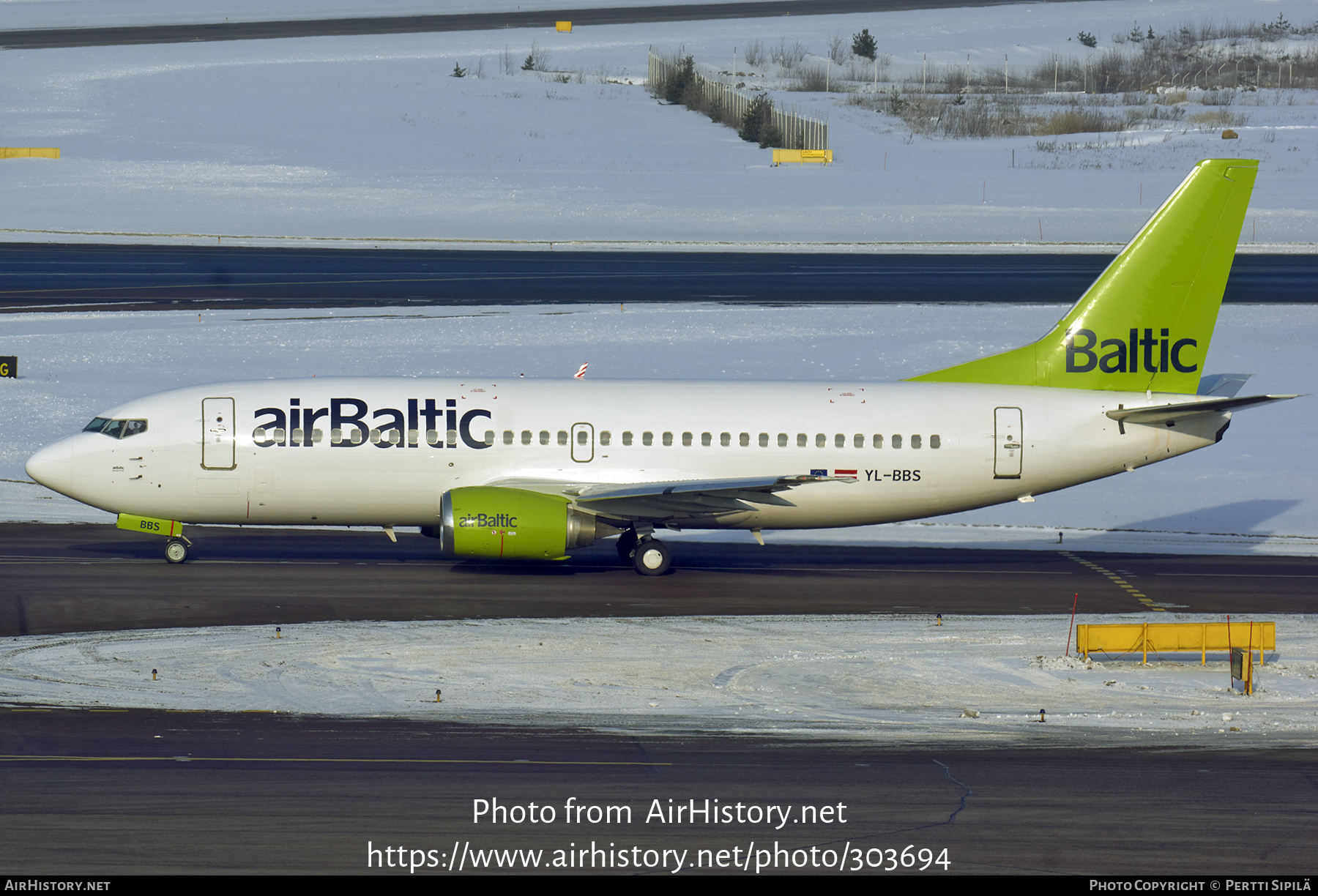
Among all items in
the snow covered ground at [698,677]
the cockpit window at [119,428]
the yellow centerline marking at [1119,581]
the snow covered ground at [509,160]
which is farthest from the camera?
the snow covered ground at [509,160]

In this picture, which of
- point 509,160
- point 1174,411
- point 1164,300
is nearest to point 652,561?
point 1174,411

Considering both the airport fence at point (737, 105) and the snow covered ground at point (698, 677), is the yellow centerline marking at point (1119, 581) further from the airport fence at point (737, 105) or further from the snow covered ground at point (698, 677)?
the airport fence at point (737, 105)

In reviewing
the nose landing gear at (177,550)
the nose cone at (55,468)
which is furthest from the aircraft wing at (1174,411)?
the nose cone at (55,468)

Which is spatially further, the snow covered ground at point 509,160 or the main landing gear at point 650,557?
the snow covered ground at point 509,160

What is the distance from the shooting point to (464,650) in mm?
26688

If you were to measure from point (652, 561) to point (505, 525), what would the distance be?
3.84 metres

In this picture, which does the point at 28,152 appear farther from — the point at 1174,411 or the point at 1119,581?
the point at 1174,411

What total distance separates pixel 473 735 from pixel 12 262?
188ft

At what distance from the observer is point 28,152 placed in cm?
9588

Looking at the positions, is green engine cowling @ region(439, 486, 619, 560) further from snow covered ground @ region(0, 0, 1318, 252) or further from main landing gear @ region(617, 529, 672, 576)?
snow covered ground @ region(0, 0, 1318, 252)

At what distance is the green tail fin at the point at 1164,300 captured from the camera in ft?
113

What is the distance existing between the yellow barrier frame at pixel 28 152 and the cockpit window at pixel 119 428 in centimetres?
6903

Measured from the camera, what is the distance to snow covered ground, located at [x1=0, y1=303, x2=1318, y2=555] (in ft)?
132

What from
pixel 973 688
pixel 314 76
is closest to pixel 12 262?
pixel 314 76
